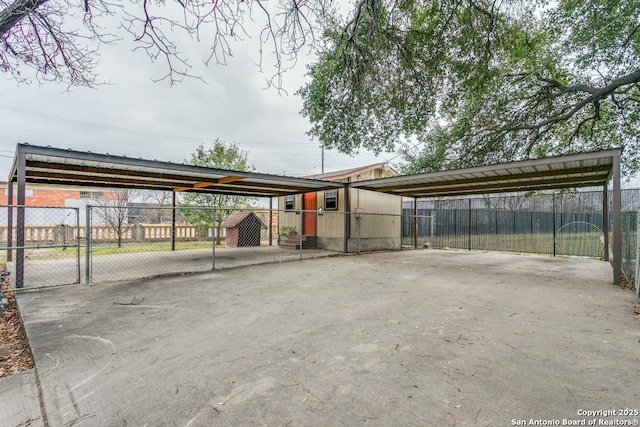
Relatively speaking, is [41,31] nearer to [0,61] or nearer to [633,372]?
[0,61]

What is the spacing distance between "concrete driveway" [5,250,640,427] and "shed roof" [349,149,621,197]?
2882 millimetres

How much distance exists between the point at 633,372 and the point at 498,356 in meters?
0.95

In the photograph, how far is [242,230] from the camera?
13.3 meters

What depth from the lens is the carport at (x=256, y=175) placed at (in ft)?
18.0

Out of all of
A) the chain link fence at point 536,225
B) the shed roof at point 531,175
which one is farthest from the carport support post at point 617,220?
the chain link fence at point 536,225

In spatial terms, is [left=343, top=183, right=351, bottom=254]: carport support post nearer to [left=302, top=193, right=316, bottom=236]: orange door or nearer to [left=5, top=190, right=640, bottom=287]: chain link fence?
[left=5, top=190, right=640, bottom=287]: chain link fence

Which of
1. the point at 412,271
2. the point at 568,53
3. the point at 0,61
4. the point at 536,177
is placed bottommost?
the point at 412,271

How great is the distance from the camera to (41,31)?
10.9 feet

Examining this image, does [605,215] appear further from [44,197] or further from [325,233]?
[44,197]

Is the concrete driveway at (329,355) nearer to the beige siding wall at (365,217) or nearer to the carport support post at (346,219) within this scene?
the carport support post at (346,219)

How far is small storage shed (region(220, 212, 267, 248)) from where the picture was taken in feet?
43.2

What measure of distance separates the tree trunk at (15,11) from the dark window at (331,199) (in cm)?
974

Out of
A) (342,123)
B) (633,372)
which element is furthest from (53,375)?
(342,123)

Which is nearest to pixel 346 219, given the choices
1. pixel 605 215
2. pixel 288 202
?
pixel 288 202
